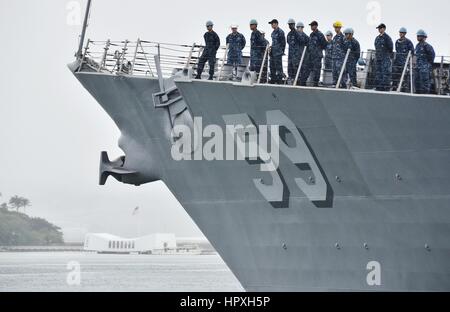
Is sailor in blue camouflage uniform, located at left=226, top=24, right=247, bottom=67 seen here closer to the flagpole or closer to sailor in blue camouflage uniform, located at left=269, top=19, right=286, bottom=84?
sailor in blue camouflage uniform, located at left=269, top=19, right=286, bottom=84

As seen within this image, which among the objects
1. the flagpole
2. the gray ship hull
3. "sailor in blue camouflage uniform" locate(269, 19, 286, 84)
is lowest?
the gray ship hull

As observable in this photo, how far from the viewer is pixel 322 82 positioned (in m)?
23.5

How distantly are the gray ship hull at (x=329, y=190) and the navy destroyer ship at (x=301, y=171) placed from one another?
0.08 feet

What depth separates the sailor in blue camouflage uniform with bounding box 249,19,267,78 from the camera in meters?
23.8

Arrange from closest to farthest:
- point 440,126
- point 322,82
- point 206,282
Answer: point 440,126 < point 322,82 < point 206,282

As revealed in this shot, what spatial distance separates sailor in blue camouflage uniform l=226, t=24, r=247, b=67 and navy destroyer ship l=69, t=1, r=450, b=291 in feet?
0.86

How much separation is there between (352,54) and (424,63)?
5.20 ft

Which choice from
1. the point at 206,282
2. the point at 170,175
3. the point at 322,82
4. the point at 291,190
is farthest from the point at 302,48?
the point at 206,282

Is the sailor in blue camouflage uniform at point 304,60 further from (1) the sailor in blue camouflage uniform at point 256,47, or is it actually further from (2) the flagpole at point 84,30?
(2) the flagpole at point 84,30

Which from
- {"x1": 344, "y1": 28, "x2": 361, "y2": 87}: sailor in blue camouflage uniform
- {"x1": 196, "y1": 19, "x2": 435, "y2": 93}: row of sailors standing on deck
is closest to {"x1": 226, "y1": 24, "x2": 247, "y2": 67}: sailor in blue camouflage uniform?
{"x1": 196, "y1": 19, "x2": 435, "y2": 93}: row of sailors standing on deck

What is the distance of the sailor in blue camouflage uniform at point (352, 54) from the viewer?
22.4m

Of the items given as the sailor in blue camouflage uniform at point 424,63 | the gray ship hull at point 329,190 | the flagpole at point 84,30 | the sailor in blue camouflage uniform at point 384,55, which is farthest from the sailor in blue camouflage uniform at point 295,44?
the flagpole at point 84,30
